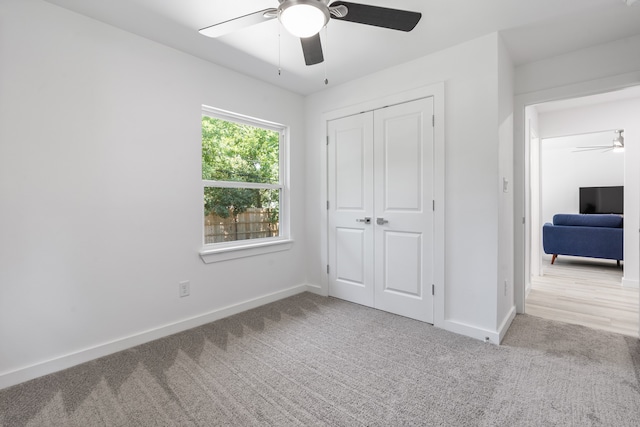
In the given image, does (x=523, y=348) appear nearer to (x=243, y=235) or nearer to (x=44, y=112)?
(x=243, y=235)

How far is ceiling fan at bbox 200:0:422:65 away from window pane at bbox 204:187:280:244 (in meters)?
1.57

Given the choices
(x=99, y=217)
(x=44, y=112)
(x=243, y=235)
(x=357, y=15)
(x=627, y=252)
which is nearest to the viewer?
(x=357, y=15)

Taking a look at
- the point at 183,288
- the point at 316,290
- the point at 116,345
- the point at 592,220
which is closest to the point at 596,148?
the point at 592,220

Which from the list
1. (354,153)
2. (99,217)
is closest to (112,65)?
(99,217)

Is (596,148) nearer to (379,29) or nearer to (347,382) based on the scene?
(379,29)

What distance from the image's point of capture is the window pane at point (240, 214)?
9.51 feet

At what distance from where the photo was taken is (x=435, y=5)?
1.96m

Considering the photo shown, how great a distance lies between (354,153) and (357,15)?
1.74 meters

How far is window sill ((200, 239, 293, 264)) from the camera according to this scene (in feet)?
9.09

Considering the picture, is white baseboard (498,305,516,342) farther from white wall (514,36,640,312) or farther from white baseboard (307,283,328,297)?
white baseboard (307,283,328,297)

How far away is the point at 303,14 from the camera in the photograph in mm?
1363

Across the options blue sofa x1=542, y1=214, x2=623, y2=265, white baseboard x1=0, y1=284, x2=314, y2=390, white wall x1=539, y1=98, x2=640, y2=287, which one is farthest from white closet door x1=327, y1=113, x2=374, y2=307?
blue sofa x1=542, y1=214, x2=623, y2=265

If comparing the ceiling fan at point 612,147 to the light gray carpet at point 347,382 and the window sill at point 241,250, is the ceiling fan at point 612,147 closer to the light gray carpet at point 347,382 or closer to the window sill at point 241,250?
the light gray carpet at point 347,382

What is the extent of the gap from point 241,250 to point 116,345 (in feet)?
4.07
